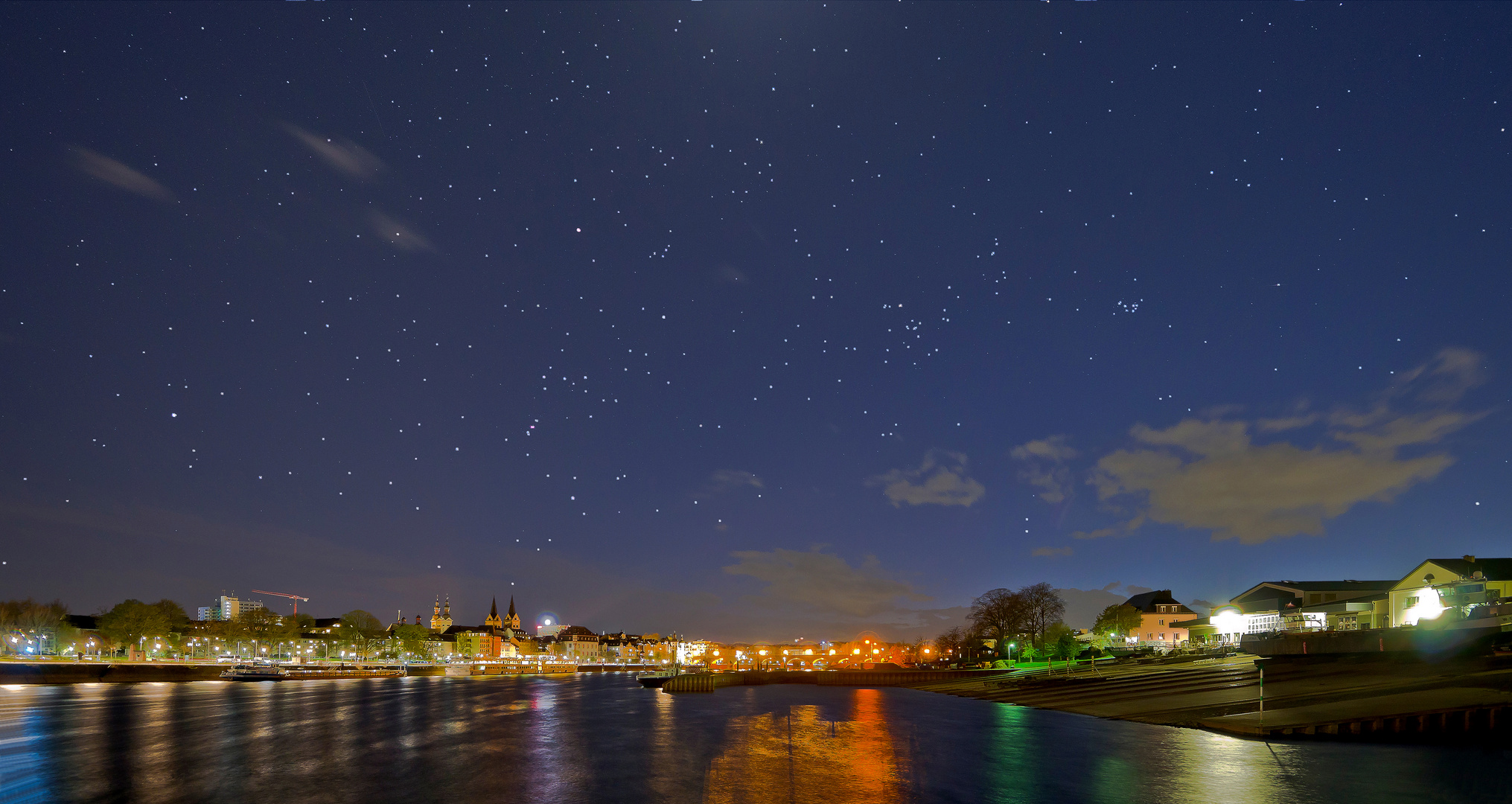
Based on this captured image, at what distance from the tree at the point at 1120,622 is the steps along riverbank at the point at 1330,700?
79.9 metres

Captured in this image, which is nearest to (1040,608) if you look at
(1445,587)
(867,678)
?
(867,678)

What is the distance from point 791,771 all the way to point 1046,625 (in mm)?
120585

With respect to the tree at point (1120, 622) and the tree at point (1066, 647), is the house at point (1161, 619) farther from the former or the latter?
the tree at point (1066, 647)

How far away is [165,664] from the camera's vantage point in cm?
18938

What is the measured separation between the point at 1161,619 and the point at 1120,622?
23.6 feet

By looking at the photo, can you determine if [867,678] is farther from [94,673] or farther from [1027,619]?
[94,673]

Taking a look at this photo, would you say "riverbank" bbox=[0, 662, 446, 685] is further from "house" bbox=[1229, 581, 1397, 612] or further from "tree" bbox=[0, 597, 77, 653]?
"house" bbox=[1229, 581, 1397, 612]

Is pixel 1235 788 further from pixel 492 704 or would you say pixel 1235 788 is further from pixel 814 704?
pixel 492 704

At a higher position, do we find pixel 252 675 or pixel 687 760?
pixel 687 760

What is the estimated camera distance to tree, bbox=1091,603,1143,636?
515 ft

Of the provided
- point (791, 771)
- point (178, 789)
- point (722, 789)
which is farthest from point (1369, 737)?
point (178, 789)

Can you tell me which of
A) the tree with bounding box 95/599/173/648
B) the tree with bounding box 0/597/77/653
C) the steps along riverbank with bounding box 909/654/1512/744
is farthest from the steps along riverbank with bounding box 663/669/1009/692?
the tree with bounding box 0/597/77/653

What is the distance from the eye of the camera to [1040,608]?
148 m

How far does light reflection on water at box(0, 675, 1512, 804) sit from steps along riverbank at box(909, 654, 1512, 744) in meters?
2.12
